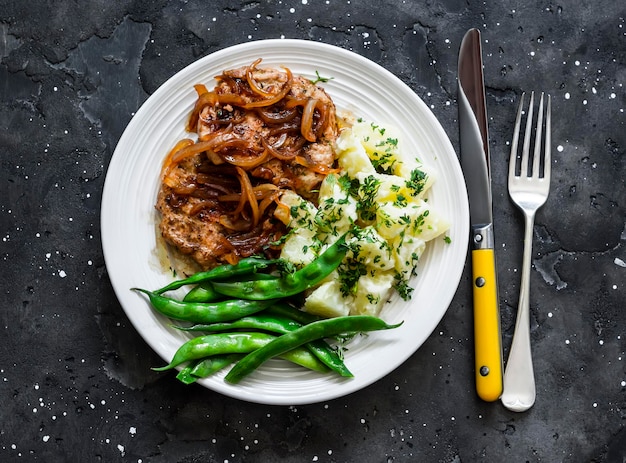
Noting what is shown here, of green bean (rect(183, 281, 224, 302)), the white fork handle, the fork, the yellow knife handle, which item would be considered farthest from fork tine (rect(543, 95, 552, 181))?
green bean (rect(183, 281, 224, 302))

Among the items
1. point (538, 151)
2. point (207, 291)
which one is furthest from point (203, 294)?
point (538, 151)

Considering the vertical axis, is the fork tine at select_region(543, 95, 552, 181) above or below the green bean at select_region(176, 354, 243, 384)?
above

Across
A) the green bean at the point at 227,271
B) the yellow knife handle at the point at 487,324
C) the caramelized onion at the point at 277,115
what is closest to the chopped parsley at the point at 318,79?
the caramelized onion at the point at 277,115

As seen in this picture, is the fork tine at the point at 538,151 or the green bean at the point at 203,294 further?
the fork tine at the point at 538,151

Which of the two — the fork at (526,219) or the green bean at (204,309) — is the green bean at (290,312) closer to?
the green bean at (204,309)

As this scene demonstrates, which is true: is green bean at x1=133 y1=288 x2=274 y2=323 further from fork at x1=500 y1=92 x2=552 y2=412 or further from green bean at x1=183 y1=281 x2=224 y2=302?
fork at x1=500 y1=92 x2=552 y2=412

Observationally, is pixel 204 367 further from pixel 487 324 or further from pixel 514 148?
pixel 514 148
